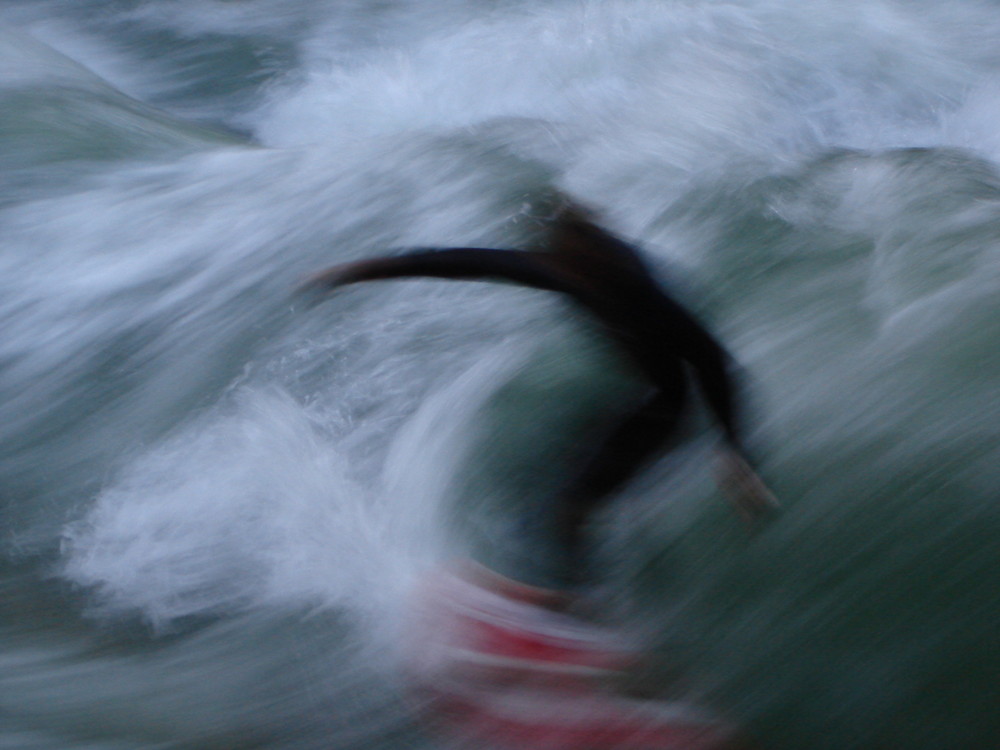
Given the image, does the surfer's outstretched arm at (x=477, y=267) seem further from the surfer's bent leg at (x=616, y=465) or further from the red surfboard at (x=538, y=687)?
the red surfboard at (x=538, y=687)

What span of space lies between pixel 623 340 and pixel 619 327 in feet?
0.13

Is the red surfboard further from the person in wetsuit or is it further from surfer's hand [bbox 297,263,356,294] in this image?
surfer's hand [bbox 297,263,356,294]

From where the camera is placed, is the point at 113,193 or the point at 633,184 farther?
the point at 113,193

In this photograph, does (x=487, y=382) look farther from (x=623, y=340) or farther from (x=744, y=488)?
(x=744, y=488)

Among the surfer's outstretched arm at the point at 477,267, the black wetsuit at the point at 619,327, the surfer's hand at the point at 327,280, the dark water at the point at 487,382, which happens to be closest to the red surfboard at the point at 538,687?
the dark water at the point at 487,382

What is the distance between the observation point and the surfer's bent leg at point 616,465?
1653 millimetres

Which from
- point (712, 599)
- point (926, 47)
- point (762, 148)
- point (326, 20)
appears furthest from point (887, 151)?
point (326, 20)

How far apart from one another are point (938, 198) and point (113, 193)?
7.43 feet

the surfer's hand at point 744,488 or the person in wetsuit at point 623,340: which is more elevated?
the person in wetsuit at point 623,340

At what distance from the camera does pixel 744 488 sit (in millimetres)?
1661

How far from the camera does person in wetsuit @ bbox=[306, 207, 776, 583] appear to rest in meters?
1.60

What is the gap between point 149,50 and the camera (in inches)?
171

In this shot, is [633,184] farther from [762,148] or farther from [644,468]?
[644,468]

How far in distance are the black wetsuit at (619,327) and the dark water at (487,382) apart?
73 mm
